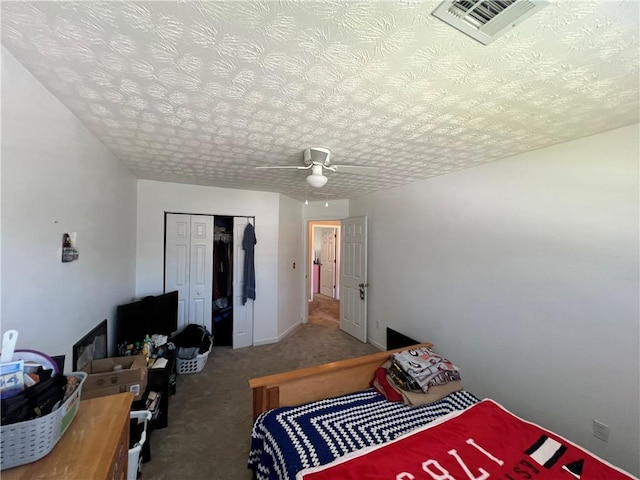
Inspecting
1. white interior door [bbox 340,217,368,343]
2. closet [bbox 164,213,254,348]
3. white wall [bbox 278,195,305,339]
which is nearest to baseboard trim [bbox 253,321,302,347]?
white wall [bbox 278,195,305,339]

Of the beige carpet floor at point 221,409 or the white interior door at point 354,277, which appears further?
the white interior door at point 354,277

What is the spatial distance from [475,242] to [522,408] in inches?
59.4

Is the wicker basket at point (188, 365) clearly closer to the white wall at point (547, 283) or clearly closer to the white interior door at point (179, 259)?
the white interior door at point (179, 259)

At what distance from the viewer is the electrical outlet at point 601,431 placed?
1.79m

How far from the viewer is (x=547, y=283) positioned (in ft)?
6.98

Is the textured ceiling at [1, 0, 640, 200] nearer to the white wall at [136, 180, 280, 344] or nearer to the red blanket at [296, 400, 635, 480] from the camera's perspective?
the white wall at [136, 180, 280, 344]

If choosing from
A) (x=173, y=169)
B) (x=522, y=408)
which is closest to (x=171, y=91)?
(x=173, y=169)

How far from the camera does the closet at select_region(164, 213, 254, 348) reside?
3.66 metres

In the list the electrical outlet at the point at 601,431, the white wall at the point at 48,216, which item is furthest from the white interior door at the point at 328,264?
the electrical outlet at the point at 601,431

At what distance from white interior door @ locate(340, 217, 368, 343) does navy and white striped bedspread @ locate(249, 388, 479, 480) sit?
2332mm

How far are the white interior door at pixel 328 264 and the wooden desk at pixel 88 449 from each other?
6.47 metres

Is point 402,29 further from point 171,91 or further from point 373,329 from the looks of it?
point 373,329

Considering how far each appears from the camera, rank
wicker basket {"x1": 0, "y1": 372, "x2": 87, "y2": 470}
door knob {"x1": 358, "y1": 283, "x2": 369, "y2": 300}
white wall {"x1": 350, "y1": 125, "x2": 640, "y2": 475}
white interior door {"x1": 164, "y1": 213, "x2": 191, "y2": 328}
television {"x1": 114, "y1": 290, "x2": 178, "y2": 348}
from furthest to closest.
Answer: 1. door knob {"x1": 358, "y1": 283, "x2": 369, "y2": 300}
2. white interior door {"x1": 164, "y1": 213, "x2": 191, "y2": 328}
3. television {"x1": 114, "y1": 290, "x2": 178, "y2": 348}
4. white wall {"x1": 350, "y1": 125, "x2": 640, "y2": 475}
5. wicker basket {"x1": 0, "y1": 372, "x2": 87, "y2": 470}

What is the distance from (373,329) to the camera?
4180mm
